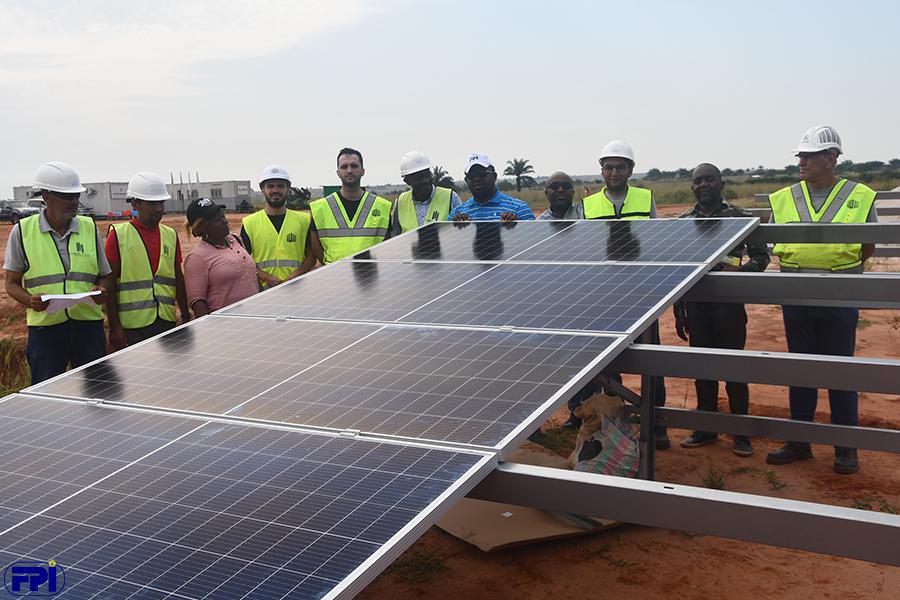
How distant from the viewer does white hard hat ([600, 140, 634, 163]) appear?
804cm

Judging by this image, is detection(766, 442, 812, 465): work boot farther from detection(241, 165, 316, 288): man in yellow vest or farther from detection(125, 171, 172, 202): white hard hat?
detection(125, 171, 172, 202): white hard hat

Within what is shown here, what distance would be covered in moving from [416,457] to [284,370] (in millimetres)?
1486

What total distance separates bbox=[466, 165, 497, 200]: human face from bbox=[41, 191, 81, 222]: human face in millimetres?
3768

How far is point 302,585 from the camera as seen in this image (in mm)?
2348

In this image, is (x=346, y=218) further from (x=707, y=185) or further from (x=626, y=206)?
(x=707, y=185)

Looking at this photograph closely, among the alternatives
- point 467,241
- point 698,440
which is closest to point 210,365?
point 467,241

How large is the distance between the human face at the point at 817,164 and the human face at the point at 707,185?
0.78 meters

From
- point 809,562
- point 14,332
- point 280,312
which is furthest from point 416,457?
point 14,332

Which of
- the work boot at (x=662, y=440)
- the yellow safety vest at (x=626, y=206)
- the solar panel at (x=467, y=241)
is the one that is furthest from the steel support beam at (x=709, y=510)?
the yellow safety vest at (x=626, y=206)

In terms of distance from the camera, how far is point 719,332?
25.8 feet

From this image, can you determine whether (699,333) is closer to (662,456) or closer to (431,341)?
(662,456)

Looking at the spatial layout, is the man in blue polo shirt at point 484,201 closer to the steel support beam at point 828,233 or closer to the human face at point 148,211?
the steel support beam at point 828,233

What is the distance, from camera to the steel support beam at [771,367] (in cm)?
375

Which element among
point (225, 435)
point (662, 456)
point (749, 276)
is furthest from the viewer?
point (662, 456)
